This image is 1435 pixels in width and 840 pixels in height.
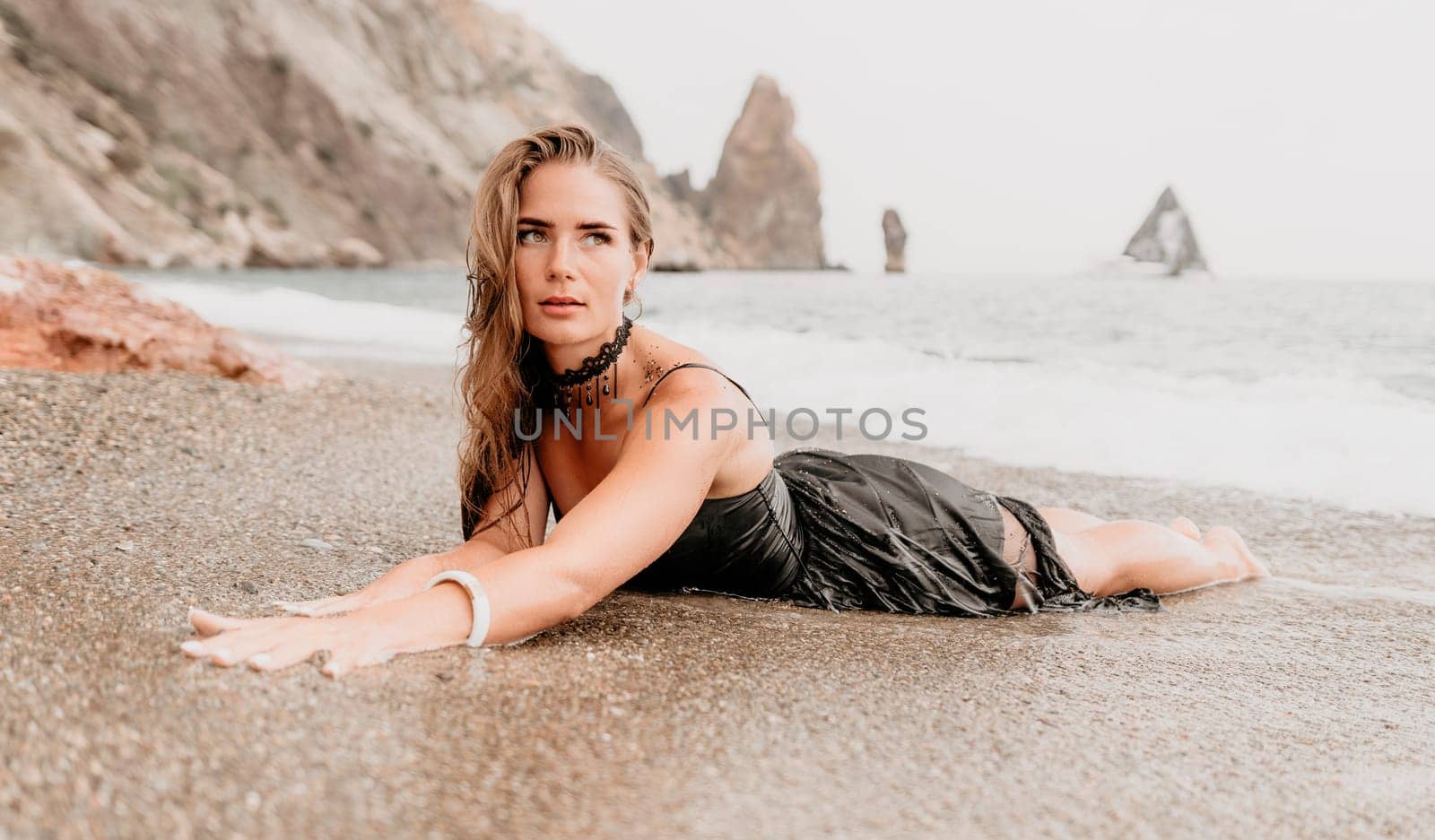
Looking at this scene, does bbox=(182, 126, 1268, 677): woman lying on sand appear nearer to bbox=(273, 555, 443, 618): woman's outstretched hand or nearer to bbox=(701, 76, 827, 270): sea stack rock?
bbox=(273, 555, 443, 618): woman's outstretched hand

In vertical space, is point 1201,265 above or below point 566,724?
above

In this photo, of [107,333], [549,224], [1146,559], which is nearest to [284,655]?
[549,224]

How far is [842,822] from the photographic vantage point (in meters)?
1.53

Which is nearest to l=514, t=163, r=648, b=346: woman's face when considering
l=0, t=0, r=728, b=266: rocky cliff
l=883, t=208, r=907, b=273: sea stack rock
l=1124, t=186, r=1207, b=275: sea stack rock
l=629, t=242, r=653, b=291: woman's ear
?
l=629, t=242, r=653, b=291: woman's ear

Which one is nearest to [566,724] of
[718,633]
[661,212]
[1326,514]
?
[718,633]

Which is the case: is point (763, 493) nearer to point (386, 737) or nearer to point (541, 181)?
point (541, 181)

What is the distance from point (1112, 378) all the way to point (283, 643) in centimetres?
939

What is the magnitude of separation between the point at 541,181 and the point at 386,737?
1.43 m

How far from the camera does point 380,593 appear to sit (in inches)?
99.0

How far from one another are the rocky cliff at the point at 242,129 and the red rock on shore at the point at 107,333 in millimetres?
30220

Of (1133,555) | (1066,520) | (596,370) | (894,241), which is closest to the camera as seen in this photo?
(596,370)

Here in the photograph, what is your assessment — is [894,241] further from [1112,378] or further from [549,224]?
[549,224]

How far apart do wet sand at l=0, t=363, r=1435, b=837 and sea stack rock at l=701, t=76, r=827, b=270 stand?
107658 millimetres

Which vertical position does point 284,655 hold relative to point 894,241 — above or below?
below
